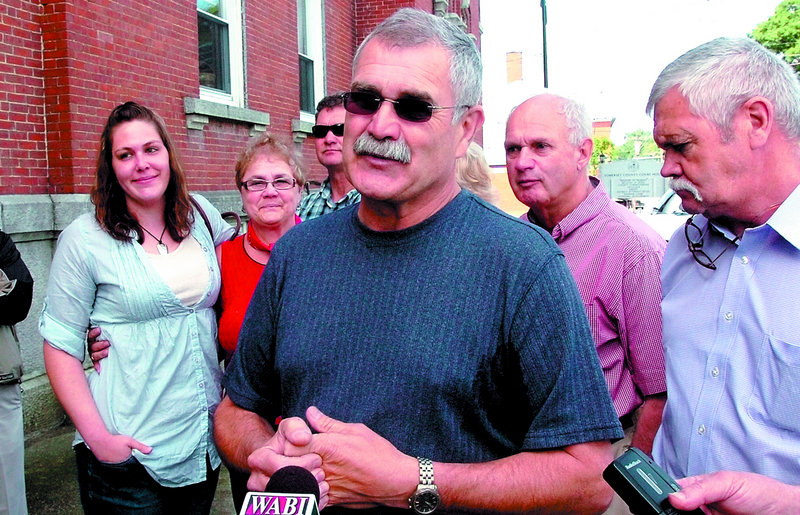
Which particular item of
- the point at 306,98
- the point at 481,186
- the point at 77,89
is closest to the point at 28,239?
the point at 77,89

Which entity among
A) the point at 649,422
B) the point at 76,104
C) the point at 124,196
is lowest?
the point at 649,422

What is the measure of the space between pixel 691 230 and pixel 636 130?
134 meters

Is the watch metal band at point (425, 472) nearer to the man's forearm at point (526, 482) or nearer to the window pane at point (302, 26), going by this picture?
the man's forearm at point (526, 482)

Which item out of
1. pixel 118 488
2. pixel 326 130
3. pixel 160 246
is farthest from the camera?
pixel 326 130

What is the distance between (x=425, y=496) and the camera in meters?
1.50

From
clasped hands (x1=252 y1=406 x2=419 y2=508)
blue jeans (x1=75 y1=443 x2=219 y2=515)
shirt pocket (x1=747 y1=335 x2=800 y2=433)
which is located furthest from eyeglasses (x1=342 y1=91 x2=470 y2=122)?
blue jeans (x1=75 y1=443 x2=219 y2=515)

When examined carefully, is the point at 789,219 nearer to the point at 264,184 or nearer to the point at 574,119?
the point at 574,119

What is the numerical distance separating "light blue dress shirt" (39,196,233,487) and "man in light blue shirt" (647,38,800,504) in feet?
6.38

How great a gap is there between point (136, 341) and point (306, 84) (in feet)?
27.6

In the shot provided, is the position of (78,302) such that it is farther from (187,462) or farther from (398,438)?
(398,438)

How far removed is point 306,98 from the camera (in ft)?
34.7

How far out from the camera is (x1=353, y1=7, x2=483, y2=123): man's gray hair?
5.59 ft

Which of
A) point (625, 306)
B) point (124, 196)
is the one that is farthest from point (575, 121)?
point (124, 196)

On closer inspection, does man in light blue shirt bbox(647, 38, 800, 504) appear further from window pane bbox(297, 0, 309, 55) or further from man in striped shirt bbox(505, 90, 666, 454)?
window pane bbox(297, 0, 309, 55)
